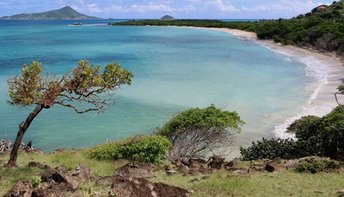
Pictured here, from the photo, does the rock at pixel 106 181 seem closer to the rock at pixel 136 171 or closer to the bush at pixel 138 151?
the rock at pixel 136 171

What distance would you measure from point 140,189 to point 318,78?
120ft

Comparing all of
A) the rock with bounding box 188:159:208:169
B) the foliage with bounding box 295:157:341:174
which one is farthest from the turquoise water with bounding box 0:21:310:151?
the foliage with bounding box 295:157:341:174

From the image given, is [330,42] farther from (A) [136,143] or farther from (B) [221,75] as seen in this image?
(A) [136,143]

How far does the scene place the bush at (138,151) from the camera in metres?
16.7

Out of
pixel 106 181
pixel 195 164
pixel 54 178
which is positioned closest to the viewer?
pixel 54 178

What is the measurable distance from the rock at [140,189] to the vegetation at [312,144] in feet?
28.2

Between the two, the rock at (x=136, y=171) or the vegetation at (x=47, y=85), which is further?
the vegetation at (x=47, y=85)

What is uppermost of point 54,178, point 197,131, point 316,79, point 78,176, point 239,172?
point 54,178

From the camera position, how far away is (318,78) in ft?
142

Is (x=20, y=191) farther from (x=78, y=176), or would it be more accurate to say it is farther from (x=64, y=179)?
(x=78, y=176)

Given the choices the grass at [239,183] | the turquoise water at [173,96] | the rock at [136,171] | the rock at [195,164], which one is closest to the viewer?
the grass at [239,183]

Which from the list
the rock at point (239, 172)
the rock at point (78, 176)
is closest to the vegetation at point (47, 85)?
the rock at point (78, 176)

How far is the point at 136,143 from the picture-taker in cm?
1703

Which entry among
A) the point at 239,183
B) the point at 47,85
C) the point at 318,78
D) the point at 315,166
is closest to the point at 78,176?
the point at 47,85
